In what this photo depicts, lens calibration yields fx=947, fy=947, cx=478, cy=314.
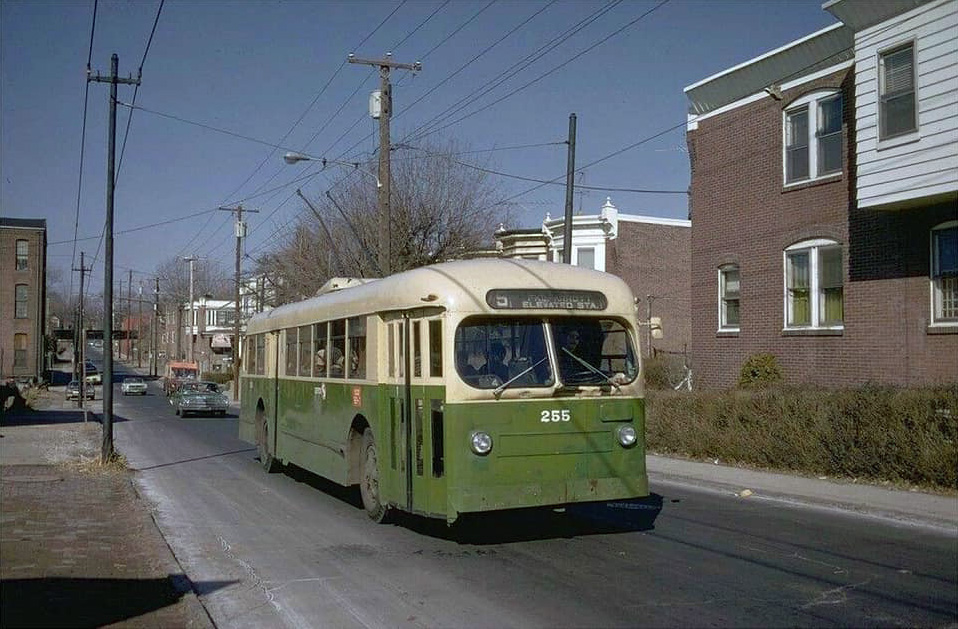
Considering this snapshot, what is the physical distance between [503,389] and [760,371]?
13350 millimetres

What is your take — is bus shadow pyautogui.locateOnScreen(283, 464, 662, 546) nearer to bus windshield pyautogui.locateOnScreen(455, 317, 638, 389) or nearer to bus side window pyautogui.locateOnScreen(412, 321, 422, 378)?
bus windshield pyautogui.locateOnScreen(455, 317, 638, 389)

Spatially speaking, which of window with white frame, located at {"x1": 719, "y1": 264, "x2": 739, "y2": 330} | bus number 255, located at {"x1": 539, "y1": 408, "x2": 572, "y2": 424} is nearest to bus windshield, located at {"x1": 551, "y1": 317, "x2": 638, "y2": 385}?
bus number 255, located at {"x1": 539, "y1": 408, "x2": 572, "y2": 424}

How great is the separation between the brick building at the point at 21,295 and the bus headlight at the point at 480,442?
234ft

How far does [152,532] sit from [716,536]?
618 cm

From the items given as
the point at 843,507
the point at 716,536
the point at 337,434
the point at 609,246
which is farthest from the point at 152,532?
the point at 609,246

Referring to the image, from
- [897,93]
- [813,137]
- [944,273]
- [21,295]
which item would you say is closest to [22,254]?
[21,295]

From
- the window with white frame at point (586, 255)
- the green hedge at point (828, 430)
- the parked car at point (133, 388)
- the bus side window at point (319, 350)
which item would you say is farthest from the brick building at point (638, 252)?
the parked car at point (133, 388)

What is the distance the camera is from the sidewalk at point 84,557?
6.91m

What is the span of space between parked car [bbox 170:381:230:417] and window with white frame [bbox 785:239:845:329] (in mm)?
26394

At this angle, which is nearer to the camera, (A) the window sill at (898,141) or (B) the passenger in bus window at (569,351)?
(B) the passenger in bus window at (569,351)

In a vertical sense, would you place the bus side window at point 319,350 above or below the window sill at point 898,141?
below

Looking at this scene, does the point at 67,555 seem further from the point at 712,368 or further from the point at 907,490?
the point at 712,368

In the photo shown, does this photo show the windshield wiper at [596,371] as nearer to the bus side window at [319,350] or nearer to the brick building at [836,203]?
the bus side window at [319,350]

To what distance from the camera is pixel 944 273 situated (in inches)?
685
